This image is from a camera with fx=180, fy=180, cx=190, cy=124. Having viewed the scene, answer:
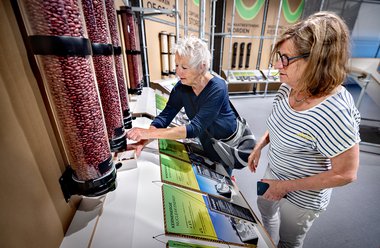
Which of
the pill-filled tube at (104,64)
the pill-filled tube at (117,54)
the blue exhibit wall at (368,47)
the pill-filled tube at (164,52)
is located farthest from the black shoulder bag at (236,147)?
the blue exhibit wall at (368,47)

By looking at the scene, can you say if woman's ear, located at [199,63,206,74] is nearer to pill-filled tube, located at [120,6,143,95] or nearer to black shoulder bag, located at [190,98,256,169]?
black shoulder bag, located at [190,98,256,169]

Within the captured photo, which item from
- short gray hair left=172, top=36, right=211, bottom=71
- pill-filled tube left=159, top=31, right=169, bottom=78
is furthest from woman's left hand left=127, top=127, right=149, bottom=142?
pill-filled tube left=159, top=31, right=169, bottom=78

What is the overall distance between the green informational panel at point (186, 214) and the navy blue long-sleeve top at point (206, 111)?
333 millimetres

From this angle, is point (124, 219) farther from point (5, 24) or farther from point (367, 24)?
point (367, 24)

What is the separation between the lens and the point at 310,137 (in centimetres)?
71

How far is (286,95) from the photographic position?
0.90 m

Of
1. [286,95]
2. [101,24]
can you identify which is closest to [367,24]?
[286,95]

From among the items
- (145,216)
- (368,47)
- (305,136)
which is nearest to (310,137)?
(305,136)

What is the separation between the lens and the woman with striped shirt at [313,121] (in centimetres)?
63

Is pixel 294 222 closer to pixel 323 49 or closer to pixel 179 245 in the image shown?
pixel 179 245

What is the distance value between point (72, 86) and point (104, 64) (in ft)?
0.76

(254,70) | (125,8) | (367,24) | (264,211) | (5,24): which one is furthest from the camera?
(367,24)

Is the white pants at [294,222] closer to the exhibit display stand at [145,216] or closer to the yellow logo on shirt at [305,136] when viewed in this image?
the exhibit display stand at [145,216]

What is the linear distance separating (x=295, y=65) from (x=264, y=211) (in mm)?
866
